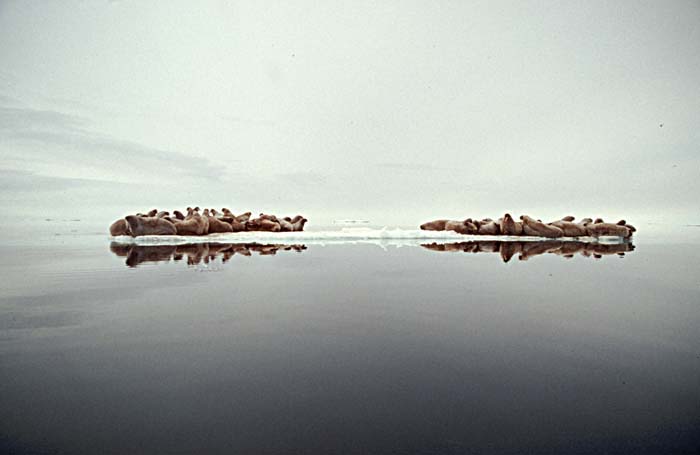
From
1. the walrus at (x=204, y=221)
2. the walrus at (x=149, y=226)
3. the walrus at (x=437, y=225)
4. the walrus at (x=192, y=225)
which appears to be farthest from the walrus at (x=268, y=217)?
the walrus at (x=437, y=225)

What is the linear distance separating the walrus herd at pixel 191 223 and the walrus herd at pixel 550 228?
946cm

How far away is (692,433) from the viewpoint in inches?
59.4

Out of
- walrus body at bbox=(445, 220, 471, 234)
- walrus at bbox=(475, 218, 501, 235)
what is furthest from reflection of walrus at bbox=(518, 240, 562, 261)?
walrus body at bbox=(445, 220, 471, 234)

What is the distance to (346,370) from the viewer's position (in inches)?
82.0

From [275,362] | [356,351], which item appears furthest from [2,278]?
[356,351]

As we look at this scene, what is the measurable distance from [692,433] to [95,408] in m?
2.72

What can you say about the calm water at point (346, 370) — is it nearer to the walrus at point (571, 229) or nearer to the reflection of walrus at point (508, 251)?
the reflection of walrus at point (508, 251)

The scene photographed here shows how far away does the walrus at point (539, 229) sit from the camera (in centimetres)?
1477

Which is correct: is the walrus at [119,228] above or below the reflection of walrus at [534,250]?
above

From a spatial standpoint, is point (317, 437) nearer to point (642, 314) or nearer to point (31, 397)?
point (31, 397)

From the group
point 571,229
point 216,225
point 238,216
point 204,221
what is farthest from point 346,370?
point 571,229

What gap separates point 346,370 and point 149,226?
12.4m

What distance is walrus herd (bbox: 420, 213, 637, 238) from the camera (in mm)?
14352

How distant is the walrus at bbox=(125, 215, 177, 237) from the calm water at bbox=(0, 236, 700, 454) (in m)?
8.34
